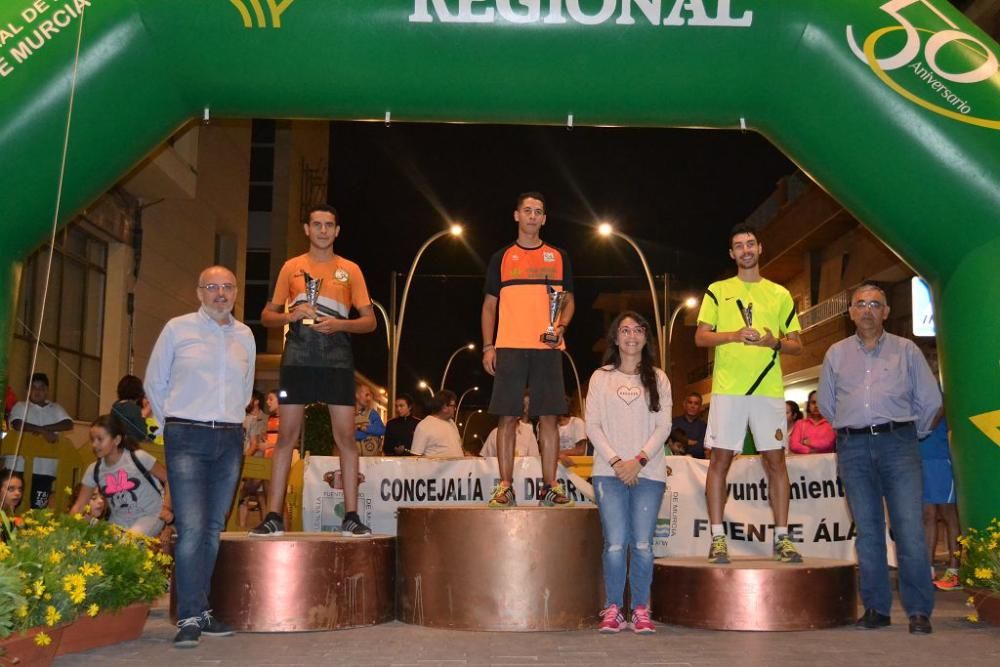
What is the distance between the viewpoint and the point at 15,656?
5262 millimetres

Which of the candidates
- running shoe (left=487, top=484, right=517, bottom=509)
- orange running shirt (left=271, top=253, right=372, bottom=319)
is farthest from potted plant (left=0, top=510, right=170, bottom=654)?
running shoe (left=487, top=484, right=517, bottom=509)

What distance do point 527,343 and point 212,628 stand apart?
2929mm

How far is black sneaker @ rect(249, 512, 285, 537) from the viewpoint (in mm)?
7664

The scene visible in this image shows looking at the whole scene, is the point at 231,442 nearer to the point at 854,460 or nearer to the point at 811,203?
the point at 854,460

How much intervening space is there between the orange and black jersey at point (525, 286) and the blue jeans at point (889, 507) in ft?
Result: 7.53

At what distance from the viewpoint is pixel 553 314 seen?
8.16 meters

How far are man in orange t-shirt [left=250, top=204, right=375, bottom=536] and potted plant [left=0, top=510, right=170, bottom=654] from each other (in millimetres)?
888

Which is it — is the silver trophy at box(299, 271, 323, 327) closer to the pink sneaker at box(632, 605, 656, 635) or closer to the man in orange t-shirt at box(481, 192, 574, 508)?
the man in orange t-shirt at box(481, 192, 574, 508)

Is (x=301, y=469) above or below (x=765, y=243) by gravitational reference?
below

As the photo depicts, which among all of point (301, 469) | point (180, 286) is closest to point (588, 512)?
point (301, 469)

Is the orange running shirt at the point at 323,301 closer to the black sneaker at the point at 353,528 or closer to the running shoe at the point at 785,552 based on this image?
the black sneaker at the point at 353,528

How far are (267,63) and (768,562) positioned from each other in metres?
5.04

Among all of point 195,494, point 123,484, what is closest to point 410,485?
point 123,484

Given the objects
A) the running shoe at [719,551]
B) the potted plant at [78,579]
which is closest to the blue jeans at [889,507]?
the running shoe at [719,551]
